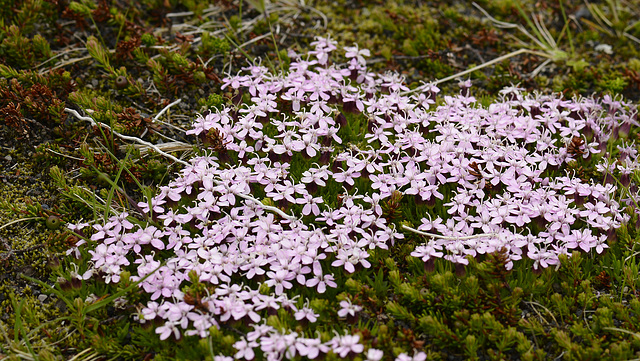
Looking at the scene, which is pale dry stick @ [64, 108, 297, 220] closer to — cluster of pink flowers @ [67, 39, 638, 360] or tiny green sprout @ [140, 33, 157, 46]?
cluster of pink flowers @ [67, 39, 638, 360]

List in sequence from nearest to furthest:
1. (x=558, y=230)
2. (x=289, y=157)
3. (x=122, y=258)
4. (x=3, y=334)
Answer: (x=3, y=334)
(x=122, y=258)
(x=558, y=230)
(x=289, y=157)

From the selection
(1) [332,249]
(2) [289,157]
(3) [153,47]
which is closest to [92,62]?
(3) [153,47]

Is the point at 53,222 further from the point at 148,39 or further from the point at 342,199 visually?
the point at 148,39

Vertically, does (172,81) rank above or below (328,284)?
above

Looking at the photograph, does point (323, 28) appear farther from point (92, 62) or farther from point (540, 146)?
point (540, 146)

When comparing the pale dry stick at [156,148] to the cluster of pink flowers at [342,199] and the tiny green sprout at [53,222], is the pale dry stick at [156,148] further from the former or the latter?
the tiny green sprout at [53,222]

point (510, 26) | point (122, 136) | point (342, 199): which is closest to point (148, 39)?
point (122, 136)

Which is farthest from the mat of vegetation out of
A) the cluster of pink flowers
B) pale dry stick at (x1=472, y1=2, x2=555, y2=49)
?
pale dry stick at (x1=472, y1=2, x2=555, y2=49)
